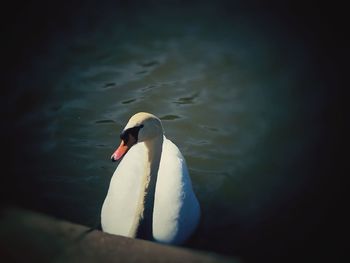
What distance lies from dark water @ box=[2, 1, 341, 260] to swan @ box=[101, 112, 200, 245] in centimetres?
30

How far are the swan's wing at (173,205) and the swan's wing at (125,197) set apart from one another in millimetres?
187

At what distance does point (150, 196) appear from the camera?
430 centimetres

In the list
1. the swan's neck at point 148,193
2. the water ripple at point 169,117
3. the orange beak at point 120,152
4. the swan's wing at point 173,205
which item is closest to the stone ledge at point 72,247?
the swan's neck at point 148,193

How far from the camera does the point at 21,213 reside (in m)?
4.49

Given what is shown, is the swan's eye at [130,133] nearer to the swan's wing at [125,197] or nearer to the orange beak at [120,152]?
the orange beak at [120,152]

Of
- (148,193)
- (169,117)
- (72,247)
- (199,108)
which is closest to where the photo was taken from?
(72,247)

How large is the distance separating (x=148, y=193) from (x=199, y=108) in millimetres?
2586

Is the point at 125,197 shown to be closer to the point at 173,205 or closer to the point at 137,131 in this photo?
the point at 173,205

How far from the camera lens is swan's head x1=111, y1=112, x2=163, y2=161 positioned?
4035 mm

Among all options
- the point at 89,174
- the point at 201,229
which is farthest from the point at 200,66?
the point at 201,229

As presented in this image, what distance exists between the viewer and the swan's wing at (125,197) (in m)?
4.36

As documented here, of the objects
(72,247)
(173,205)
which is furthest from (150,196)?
(72,247)

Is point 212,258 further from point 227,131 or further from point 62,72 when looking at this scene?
point 62,72

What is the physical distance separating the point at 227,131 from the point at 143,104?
123 centimetres
